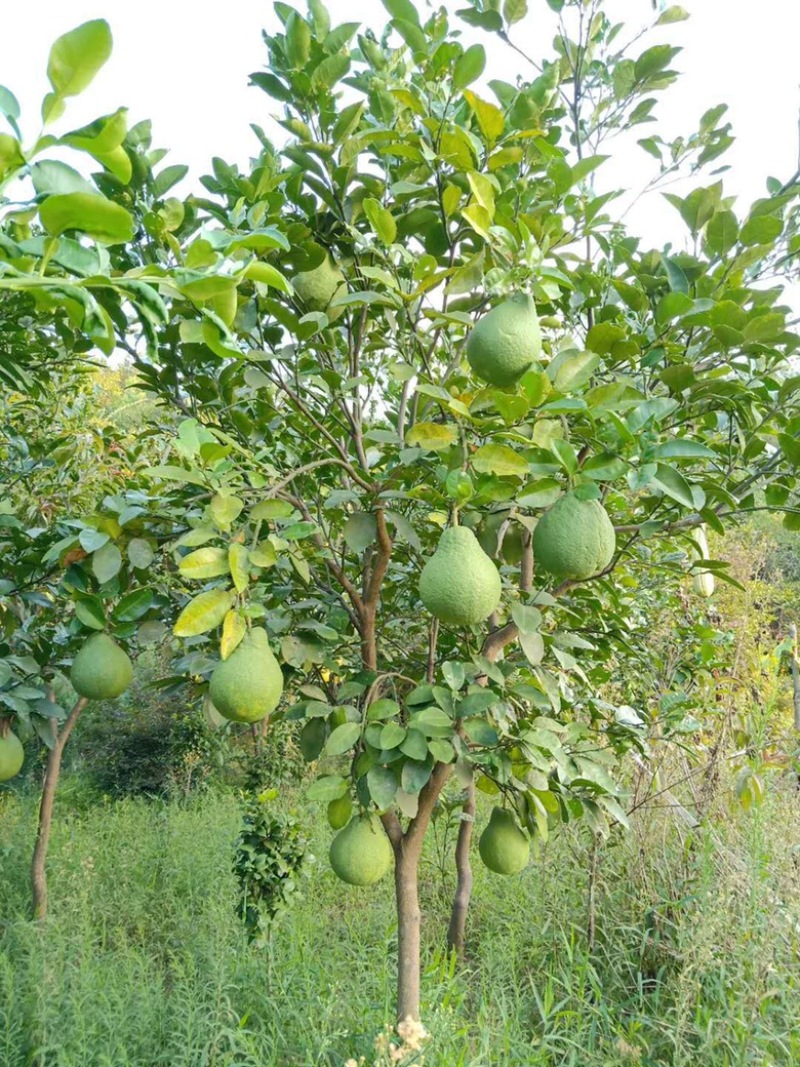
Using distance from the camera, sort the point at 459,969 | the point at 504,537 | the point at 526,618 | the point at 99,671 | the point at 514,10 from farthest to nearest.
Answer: the point at 459,969
the point at 504,537
the point at 514,10
the point at 99,671
the point at 526,618

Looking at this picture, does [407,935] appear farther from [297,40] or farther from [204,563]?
[297,40]

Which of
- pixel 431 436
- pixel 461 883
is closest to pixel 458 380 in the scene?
pixel 431 436

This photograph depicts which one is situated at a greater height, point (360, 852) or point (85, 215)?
point (85, 215)

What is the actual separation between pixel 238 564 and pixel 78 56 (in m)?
0.80

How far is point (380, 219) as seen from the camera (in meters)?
1.35

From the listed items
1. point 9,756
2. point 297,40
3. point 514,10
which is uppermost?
point 514,10

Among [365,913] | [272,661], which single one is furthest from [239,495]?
[365,913]

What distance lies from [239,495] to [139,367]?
0.55m

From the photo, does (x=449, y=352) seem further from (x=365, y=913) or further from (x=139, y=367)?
(x=365, y=913)

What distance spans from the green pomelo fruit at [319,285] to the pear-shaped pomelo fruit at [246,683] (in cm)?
67

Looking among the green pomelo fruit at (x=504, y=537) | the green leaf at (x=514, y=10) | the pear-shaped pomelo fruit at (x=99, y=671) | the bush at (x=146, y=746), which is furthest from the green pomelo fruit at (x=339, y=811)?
the bush at (x=146, y=746)

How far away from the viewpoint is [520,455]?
4.18ft

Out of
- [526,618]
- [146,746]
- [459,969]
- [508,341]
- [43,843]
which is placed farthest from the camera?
[146,746]

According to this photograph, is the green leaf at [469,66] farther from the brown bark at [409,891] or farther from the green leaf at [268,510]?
the brown bark at [409,891]
